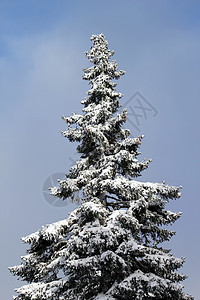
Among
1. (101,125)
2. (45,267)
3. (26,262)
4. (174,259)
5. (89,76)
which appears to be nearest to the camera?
(174,259)

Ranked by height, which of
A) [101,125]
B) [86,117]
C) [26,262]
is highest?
[86,117]

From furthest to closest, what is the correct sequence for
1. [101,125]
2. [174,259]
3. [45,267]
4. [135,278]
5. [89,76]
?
[89,76] → [101,125] → [45,267] → [174,259] → [135,278]

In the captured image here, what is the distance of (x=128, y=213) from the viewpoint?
10.1m

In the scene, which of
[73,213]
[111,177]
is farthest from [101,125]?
[73,213]

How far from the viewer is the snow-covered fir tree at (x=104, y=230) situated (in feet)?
29.5

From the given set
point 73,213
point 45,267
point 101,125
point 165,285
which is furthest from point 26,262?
point 101,125

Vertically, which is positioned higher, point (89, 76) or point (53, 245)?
point (89, 76)

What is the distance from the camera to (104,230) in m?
9.19

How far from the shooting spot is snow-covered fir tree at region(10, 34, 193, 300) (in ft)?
29.5

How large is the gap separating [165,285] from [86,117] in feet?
26.8

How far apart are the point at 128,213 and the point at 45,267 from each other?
3.85 metres

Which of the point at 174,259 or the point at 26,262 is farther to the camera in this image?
the point at 26,262

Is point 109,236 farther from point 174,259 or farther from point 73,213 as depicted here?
point 73,213

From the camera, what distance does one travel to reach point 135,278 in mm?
8648
